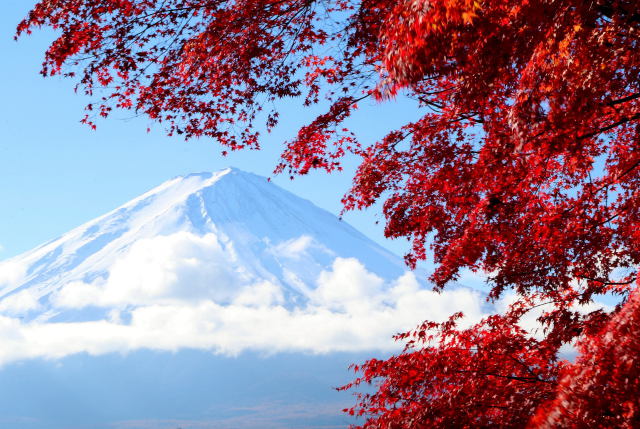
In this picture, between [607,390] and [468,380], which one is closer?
[607,390]

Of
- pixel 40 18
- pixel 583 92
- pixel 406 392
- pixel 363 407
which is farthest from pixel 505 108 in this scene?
pixel 40 18

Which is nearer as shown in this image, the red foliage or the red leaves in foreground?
the red foliage

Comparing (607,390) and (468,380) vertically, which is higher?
(468,380)

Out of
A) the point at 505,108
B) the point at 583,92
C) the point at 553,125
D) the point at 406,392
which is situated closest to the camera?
the point at 583,92

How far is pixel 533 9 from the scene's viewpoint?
4590 millimetres

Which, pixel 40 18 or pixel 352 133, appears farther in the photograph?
pixel 352 133

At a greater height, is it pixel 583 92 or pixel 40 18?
pixel 40 18

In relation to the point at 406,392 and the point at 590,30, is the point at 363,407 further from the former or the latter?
the point at 590,30

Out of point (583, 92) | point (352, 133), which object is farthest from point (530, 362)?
point (352, 133)

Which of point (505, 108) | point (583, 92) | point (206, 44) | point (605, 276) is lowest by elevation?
point (605, 276)

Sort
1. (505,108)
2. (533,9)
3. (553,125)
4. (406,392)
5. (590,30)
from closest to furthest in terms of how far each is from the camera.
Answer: (533,9) → (590,30) → (553,125) → (406,392) → (505,108)

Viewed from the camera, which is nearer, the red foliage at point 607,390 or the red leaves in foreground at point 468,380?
the red foliage at point 607,390

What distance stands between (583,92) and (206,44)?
436 cm

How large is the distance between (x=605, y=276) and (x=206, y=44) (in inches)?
229
